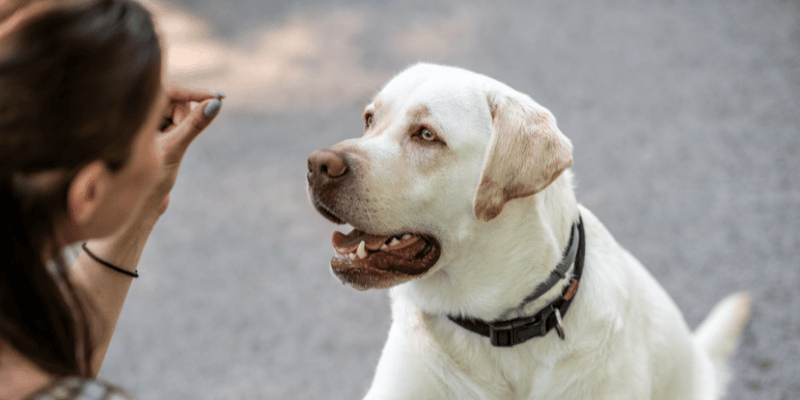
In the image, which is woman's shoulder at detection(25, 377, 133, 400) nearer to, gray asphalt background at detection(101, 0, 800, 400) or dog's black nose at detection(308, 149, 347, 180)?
dog's black nose at detection(308, 149, 347, 180)

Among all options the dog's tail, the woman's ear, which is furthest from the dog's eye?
the dog's tail

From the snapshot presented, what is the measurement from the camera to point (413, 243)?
72.6 inches

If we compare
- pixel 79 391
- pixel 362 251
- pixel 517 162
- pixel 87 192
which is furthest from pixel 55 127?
pixel 517 162

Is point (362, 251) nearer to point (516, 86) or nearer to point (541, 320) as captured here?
point (541, 320)

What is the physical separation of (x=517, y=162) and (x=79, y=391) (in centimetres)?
116

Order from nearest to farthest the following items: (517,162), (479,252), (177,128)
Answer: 1. (517,162)
2. (177,128)
3. (479,252)

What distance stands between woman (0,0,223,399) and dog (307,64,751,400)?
1.97 feet

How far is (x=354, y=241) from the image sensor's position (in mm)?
1885

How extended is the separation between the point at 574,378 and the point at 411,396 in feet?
1.66

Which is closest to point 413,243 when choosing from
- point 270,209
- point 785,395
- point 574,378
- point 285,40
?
point 574,378

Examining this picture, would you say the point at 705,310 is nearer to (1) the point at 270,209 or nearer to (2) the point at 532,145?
(2) the point at 532,145

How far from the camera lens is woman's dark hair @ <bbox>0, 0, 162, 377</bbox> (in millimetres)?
1110

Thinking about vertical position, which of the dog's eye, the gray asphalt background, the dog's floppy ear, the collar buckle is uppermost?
the dog's floppy ear

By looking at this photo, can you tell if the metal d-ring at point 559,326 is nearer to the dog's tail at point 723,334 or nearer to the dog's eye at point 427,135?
the dog's eye at point 427,135
